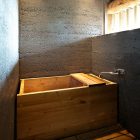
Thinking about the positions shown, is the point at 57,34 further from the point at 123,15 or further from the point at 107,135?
the point at 107,135

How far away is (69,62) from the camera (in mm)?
2738

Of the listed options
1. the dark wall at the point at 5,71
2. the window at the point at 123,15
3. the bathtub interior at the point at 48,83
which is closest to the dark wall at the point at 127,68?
the window at the point at 123,15

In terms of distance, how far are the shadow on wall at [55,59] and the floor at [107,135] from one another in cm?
117

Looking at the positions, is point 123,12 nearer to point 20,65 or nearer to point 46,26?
point 46,26

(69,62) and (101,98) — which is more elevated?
(69,62)

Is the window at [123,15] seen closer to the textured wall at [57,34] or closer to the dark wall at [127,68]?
the textured wall at [57,34]

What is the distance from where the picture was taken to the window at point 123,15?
7.18ft

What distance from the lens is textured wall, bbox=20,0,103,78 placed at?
8.08 feet

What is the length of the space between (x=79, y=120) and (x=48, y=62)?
116 centimetres

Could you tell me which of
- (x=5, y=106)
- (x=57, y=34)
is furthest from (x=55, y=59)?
(x=5, y=106)

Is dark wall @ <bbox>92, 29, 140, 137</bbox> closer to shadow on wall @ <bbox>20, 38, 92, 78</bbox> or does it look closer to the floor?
the floor

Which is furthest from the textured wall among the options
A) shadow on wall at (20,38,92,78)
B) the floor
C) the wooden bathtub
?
the floor

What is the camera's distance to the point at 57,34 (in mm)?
2629

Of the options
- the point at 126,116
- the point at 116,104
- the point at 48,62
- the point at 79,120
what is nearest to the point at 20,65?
the point at 48,62
